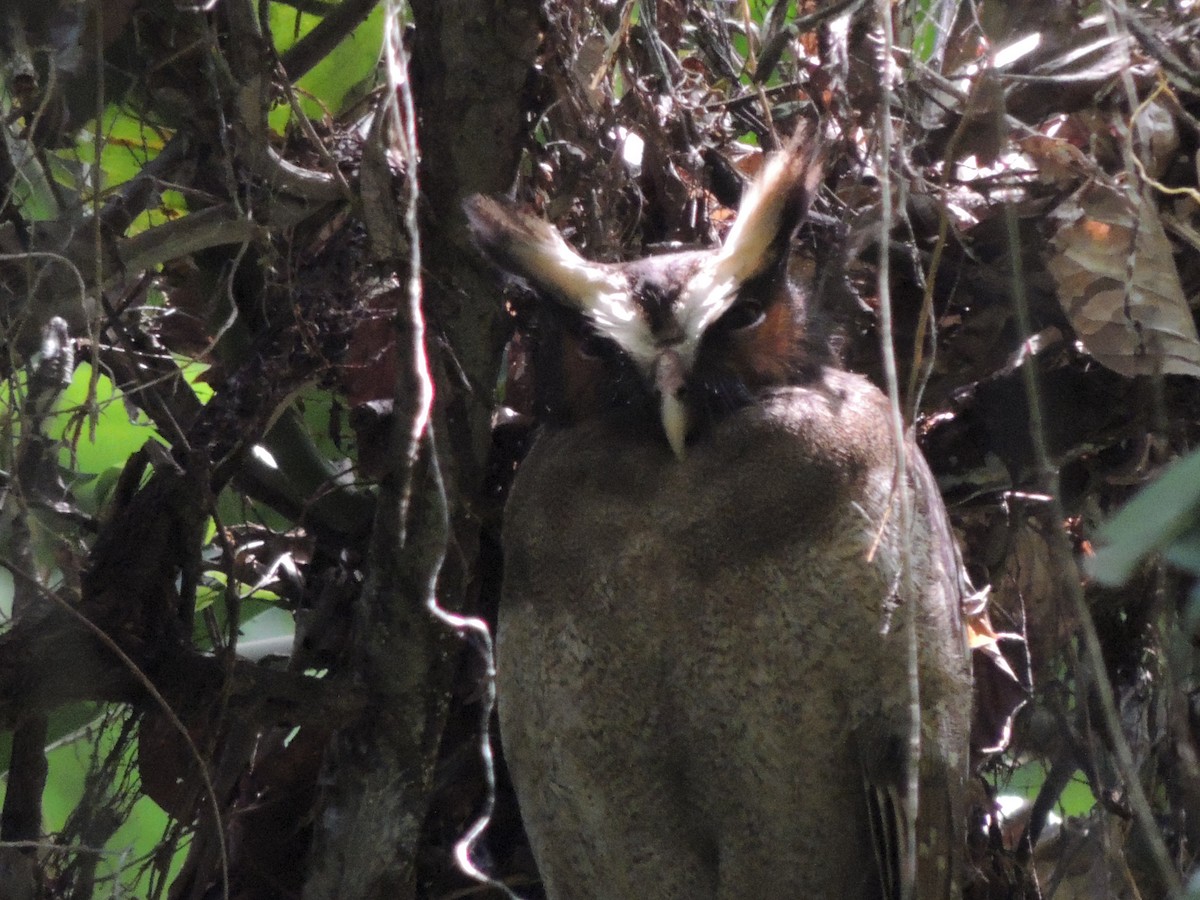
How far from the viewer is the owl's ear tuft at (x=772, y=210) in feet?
5.63

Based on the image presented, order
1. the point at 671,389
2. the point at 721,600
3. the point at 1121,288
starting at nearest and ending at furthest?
the point at 671,389, the point at 721,600, the point at 1121,288

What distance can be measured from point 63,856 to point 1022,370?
181cm

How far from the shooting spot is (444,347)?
1953 millimetres

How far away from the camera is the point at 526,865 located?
7.33ft

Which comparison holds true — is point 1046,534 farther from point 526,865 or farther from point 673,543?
point 526,865

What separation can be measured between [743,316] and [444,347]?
0.48m

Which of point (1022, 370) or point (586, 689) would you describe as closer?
point (586, 689)

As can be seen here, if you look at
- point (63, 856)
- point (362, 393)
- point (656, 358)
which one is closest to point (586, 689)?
point (656, 358)

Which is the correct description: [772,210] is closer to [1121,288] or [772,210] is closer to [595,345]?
[595,345]

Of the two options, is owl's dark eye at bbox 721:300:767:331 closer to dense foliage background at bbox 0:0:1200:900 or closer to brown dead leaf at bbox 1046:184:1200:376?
dense foliage background at bbox 0:0:1200:900

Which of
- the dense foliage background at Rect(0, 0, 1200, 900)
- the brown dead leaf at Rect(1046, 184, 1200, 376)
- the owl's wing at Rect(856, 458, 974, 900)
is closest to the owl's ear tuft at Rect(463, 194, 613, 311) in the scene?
the dense foliage background at Rect(0, 0, 1200, 900)

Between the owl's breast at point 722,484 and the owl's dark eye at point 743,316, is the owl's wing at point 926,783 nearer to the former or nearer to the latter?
the owl's breast at point 722,484

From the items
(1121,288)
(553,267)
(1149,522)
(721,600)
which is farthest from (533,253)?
(1149,522)

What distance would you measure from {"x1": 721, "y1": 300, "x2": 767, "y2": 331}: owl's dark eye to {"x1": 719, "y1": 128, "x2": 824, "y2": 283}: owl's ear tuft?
0.12ft
